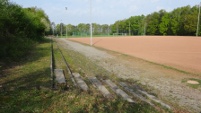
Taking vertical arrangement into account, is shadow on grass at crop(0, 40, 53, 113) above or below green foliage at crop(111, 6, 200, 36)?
below

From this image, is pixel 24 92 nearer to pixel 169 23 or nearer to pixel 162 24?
pixel 169 23

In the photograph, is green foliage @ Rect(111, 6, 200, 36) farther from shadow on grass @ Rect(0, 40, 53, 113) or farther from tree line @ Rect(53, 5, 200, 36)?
shadow on grass @ Rect(0, 40, 53, 113)

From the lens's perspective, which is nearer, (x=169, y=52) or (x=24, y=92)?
(x=24, y=92)

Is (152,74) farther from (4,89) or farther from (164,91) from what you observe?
(4,89)

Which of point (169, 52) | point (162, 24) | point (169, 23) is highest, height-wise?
point (169, 23)

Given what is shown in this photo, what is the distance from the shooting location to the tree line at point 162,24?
97.4 meters

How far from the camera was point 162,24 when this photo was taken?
117 metres

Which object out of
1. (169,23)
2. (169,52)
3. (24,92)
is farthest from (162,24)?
(24,92)

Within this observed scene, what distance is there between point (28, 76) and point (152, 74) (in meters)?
7.58

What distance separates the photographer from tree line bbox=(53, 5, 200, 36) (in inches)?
3833

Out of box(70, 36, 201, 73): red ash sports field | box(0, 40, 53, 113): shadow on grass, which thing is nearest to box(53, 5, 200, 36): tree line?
box(70, 36, 201, 73): red ash sports field

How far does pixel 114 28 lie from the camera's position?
6673 inches

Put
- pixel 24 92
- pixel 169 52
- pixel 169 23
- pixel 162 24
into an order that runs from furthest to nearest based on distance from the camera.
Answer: pixel 162 24, pixel 169 23, pixel 169 52, pixel 24 92

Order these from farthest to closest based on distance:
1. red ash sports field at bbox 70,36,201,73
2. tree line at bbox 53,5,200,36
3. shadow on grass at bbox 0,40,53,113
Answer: tree line at bbox 53,5,200,36 → red ash sports field at bbox 70,36,201,73 → shadow on grass at bbox 0,40,53,113
